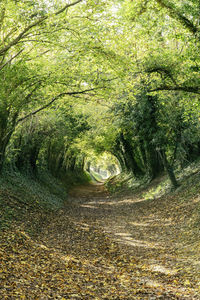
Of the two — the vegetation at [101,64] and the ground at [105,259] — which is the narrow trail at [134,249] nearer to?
the ground at [105,259]

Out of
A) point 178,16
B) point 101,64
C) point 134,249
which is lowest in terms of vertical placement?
point 134,249

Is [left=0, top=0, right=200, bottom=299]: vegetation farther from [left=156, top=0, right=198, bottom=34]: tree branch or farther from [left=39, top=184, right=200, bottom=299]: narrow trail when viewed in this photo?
[left=39, top=184, right=200, bottom=299]: narrow trail

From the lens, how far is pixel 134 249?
10453 mm

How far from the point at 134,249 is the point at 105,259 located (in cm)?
156

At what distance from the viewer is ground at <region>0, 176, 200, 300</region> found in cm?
645

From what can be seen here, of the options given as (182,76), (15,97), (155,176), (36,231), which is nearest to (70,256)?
(36,231)

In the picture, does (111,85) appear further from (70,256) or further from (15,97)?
(70,256)

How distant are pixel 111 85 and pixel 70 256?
26.1 feet

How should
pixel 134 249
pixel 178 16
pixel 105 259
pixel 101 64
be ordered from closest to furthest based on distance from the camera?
pixel 105 259
pixel 178 16
pixel 134 249
pixel 101 64

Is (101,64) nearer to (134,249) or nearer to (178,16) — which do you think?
(178,16)

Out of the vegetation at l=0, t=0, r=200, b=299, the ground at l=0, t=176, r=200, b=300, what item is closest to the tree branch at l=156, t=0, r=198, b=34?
the vegetation at l=0, t=0, r=200, b=299

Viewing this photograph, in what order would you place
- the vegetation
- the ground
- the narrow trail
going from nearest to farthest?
the ground, the narrow trail, the vegetation

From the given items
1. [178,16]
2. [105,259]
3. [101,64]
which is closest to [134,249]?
[105,259]

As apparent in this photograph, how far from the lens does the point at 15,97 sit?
11539 mm
